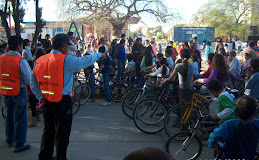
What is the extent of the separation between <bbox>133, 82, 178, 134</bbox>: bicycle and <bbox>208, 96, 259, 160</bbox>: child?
2741 millimetres

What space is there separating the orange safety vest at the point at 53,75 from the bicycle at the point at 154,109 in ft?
7.85

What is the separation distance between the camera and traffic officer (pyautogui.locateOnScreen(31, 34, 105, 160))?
3.37m

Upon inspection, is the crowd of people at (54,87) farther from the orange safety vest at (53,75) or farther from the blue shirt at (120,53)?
the blue shirt at (120,53)

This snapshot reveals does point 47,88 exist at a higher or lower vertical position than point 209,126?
higher

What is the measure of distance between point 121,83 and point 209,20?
143 feet

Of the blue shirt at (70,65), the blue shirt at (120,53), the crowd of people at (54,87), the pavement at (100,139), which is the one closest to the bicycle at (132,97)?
the pavement at (100,139)

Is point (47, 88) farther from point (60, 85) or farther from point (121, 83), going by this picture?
point (121, 83)

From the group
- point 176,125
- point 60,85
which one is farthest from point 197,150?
point 60,85

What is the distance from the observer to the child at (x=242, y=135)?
8.43 ft

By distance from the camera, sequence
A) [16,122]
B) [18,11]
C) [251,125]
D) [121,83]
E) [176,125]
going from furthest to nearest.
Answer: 1. [18,11]
2. [121,83]
3. [176,125]
4. [16,122]
5. [251,125]

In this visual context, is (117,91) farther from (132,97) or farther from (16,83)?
(16,83)

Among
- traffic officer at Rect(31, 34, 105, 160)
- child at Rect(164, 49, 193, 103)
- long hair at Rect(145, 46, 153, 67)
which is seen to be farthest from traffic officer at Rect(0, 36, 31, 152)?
long hair at Rect(145, 46, 153, 67)

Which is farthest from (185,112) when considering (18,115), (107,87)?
(107,87)

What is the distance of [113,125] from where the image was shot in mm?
5969
